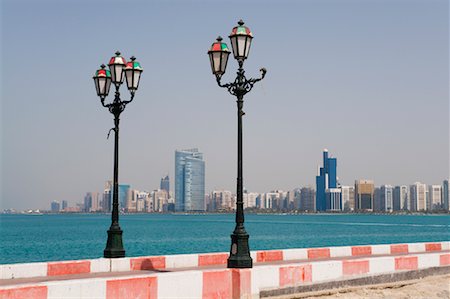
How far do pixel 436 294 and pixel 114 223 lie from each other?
8.49 m

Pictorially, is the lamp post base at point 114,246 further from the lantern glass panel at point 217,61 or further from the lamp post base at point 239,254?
the lantern glass panel at point 217,61

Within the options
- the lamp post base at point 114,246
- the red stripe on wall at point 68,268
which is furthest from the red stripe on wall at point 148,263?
Result: the red stripe on wall at point 68,268

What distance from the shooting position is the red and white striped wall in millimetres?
9375

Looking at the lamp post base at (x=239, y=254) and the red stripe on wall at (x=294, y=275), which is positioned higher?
the lamp post base at (x=239, y=254)

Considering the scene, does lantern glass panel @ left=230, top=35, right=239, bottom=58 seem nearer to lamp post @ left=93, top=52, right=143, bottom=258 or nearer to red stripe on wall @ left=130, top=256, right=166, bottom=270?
lamp post @ left=93, top=52, right=143, bottom=258

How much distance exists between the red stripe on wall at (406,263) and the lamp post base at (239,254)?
204 inches

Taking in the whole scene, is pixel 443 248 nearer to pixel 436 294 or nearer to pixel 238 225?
pixel 436 294

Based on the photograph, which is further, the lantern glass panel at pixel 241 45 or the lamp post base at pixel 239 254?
the lantern glass panel at pixel 241 45

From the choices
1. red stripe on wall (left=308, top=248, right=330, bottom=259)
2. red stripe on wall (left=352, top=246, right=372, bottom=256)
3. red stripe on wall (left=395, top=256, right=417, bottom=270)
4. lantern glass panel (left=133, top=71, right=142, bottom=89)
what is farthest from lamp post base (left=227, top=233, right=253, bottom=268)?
red stripe on wall (left=352, top=246, right=372, bottom=256)

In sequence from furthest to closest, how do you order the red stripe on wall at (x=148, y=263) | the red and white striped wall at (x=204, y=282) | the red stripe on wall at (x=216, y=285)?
the red stripe on wall at (x=148, y=263) < the red stripe on wall at (x=216, y=285) < the red and white striped wall at (x=204, y=282)

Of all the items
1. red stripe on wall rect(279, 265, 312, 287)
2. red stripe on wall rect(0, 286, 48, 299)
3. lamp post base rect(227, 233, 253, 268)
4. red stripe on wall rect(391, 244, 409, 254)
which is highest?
lamp post base rect(227, 233, 253, 268)

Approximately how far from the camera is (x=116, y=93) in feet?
56.0

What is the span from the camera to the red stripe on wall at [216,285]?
11.2 m

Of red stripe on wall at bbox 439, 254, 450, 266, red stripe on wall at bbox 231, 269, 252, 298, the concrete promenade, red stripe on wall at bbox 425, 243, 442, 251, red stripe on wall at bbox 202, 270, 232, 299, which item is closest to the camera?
the concrete promenade
